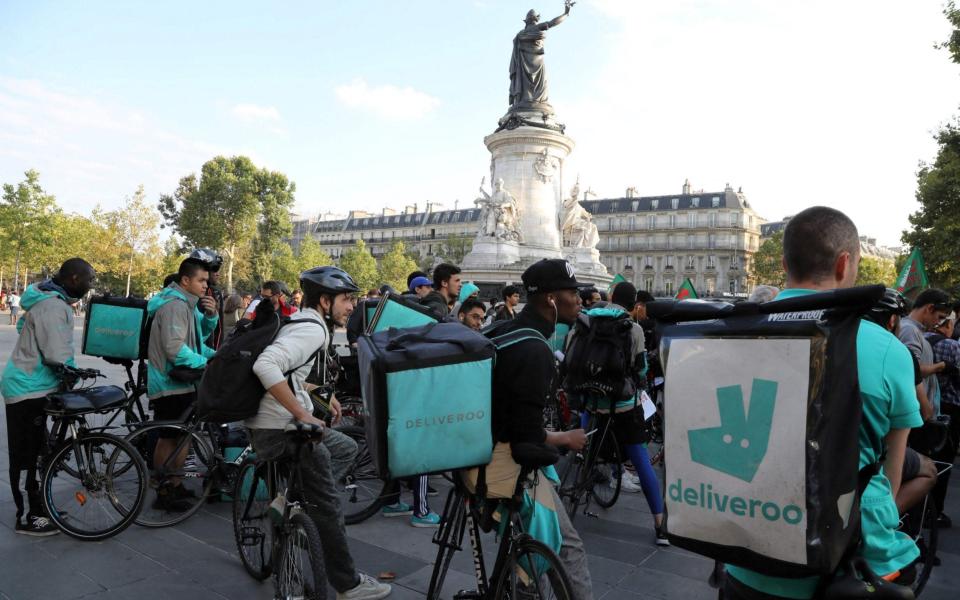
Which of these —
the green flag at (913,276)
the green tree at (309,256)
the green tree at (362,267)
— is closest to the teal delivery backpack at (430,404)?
the green flag at (913,276)

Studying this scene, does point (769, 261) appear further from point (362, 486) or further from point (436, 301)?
point (362, 486)

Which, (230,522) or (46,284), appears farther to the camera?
(230,522)

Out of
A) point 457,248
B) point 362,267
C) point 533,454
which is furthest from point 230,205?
point 533,454

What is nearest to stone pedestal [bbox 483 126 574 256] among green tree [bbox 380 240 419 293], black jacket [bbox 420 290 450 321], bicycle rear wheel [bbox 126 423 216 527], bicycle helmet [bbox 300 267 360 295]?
black jacket [bbox 420 290 450 321]

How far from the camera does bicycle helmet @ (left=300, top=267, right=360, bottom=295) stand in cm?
367

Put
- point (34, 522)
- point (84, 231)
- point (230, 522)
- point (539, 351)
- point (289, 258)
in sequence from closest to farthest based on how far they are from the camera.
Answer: point (539, 351)
point (34, 522)
point (230, 522)
point (84, 231)
point (289, 258)

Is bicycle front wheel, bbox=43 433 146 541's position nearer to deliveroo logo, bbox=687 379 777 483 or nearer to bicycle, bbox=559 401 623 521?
bicycle, bbox=559 401 623 521

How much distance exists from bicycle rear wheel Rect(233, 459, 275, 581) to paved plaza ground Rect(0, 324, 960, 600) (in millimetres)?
139

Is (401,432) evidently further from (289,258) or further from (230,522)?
(289,258)

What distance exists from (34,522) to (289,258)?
202ft

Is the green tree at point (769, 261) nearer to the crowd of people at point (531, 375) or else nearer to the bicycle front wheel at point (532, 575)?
the crowd of people at point (531, 375)

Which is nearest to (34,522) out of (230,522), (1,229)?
(230,522)

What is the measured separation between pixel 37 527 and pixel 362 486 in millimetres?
2430

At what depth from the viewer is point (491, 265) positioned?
2334 centimetres
